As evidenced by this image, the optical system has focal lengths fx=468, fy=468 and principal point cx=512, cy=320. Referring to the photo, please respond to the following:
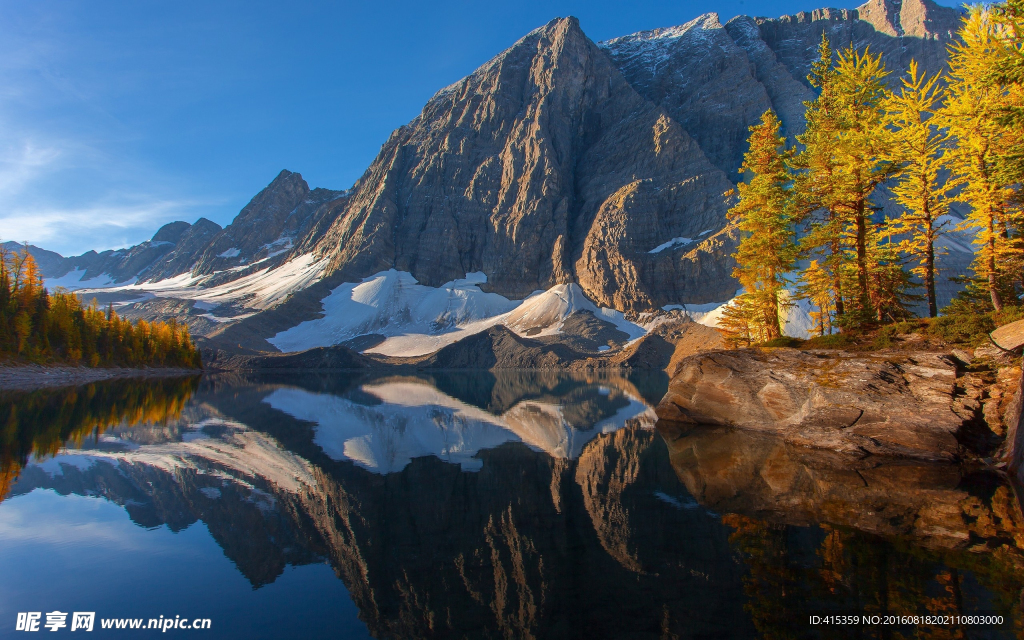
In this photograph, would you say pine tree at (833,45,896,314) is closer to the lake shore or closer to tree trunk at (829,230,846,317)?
tree trunk at (829,230,846,317)

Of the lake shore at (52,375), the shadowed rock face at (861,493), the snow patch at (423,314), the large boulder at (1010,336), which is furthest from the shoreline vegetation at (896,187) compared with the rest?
the snow patch at (423,314)

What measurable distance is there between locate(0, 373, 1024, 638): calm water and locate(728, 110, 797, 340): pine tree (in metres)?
10.9

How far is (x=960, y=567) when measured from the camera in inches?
301

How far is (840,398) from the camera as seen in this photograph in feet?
59.2

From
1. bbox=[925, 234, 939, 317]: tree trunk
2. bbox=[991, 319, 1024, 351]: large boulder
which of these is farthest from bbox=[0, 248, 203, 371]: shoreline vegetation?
bbox=[991, 319, 1024, 351]: large boulder

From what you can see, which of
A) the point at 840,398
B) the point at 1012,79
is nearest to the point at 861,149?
the point at 1012,79

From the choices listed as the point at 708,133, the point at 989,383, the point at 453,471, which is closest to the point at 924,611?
the point at 453,471

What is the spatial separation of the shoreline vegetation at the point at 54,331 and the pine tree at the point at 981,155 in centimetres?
8504

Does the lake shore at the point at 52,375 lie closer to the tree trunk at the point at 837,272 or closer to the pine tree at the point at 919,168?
the tree trunk at the point at 837,272

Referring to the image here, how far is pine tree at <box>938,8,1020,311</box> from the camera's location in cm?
1750

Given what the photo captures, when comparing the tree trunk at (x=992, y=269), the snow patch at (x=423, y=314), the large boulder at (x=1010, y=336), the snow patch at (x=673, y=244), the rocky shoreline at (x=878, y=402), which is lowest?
the rocky shoreline at (x=878, y=402)

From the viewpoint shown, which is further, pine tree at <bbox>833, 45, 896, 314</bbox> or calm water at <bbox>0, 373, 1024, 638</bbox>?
pine tree at <bbox>833, 45, 896, 314</bbox>

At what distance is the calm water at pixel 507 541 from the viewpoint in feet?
22.5

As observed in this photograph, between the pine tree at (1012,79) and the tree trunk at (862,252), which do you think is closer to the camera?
the pine tree at (1012,79)
